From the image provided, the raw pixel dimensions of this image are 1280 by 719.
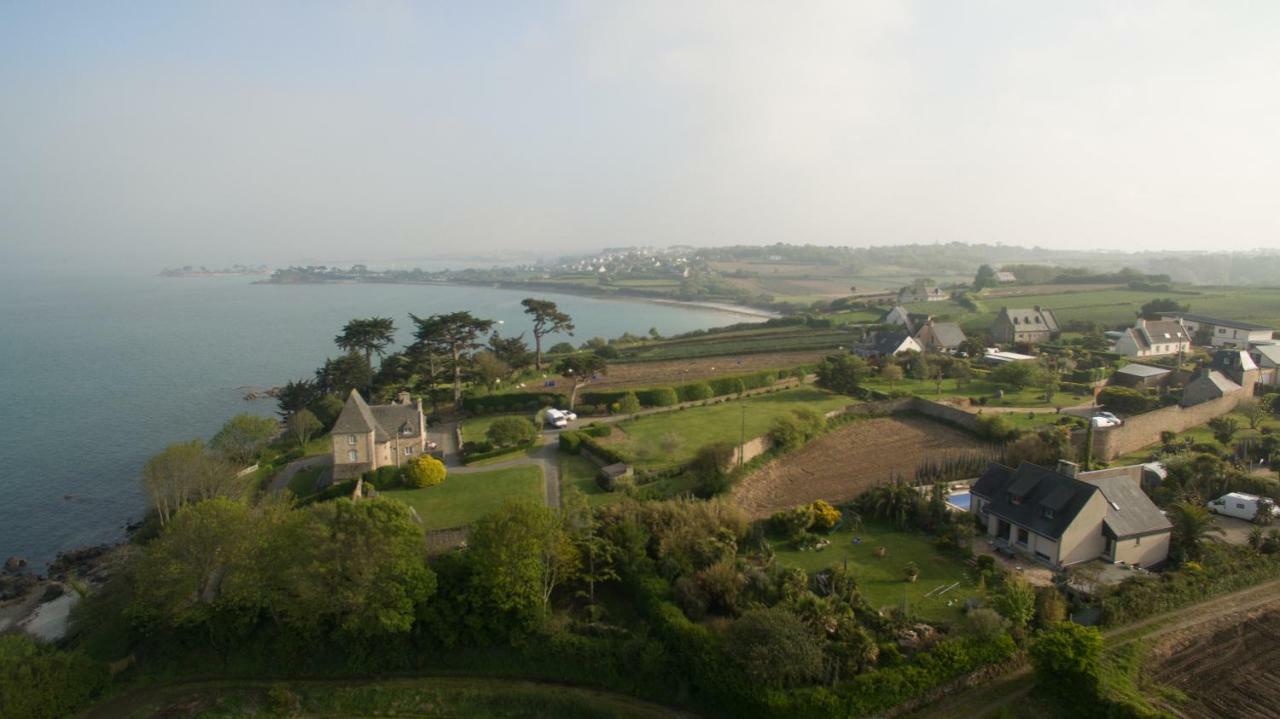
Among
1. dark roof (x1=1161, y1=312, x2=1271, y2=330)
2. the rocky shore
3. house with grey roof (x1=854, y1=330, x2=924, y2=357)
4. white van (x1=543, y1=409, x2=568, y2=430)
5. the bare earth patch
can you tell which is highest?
dark roof (x1=1161, y1=312, x2=1271, y2=330)

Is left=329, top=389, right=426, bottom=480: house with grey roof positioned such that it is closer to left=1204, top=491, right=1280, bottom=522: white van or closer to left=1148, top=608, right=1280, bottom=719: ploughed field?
left=1148, top=608, right=1280, bottom=719: ploughed field

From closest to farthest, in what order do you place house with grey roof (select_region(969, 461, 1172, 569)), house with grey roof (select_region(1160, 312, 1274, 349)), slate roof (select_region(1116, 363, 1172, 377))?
house with grey roof (select_region(969, 461, 1172, 569)) < slate roof (select_region(1116, 363, 1172, 377)) < house with grey roof (select_region(1160, 312, 1274, 349))

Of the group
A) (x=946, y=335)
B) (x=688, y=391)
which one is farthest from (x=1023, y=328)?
(x=688, y=391)

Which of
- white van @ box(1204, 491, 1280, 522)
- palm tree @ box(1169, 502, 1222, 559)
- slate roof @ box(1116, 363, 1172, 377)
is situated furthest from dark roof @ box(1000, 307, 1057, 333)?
palm tree @ box(1169, 502, 1222, 559)

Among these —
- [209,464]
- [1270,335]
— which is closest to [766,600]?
[209,464]

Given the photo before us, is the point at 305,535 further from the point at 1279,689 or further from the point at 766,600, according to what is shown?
the point at 1279,689

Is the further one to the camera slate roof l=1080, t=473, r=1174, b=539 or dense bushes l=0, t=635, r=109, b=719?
slate roof l=1080, t=473, r=1174, b=539
